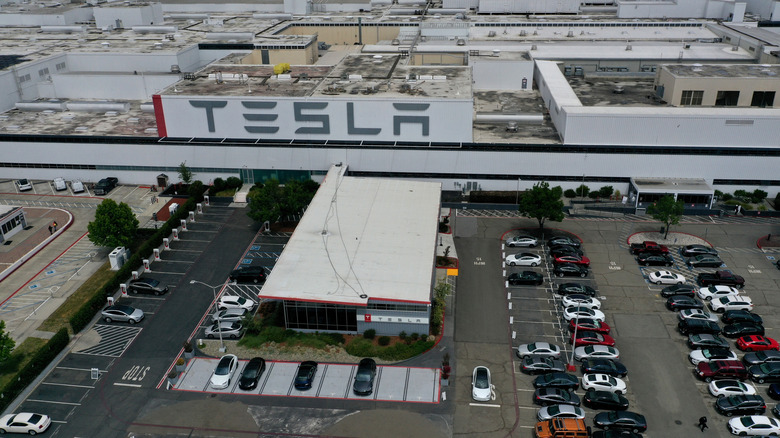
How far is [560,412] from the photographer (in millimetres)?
45062

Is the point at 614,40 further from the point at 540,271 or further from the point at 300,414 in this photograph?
the point at 300,414

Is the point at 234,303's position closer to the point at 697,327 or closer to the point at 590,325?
the point at 590,325

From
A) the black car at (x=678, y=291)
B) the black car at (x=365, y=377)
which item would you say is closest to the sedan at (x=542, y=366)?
the black car at (x=365, y=377)

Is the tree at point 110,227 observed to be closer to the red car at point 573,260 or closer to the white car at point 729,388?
the red car at point 573,260

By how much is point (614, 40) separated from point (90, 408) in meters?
107

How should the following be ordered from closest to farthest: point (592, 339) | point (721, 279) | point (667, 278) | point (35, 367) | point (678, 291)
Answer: point (35, 367) < point (592, 339) < point (678, 291) < point (721, 279) < point (667, 278)

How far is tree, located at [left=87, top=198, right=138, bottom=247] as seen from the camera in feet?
217

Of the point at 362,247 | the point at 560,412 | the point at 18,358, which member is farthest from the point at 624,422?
the point at 18,358

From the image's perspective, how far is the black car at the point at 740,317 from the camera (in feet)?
182

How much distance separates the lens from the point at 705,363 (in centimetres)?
5006

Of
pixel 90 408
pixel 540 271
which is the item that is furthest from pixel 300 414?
pixel 540 271

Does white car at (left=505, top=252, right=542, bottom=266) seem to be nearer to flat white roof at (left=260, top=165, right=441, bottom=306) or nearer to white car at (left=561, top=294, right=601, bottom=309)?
white car at (left=561, top=294, right=601, bottom=309)

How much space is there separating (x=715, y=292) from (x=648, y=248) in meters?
9.37

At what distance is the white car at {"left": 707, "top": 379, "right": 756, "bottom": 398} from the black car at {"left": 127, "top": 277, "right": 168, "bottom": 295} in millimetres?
49088
